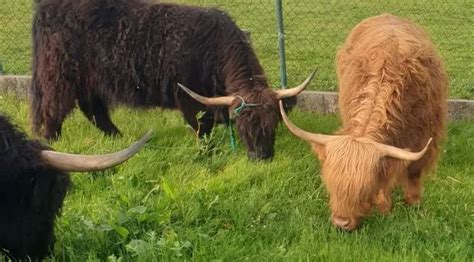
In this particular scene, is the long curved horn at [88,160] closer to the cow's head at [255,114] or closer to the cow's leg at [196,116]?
the cow's head at [255,114]

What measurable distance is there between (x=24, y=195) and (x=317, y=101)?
4.80 meters

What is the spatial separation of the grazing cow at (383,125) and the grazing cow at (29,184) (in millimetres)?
1488

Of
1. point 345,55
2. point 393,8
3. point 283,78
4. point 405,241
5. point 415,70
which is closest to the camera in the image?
point 405,241

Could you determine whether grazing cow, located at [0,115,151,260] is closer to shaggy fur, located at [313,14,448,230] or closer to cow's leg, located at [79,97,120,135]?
shaggy fur, located at [313,14,448,230]

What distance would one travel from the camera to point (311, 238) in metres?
4.41

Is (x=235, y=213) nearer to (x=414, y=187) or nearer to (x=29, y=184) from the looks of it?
(x=414, y=187)

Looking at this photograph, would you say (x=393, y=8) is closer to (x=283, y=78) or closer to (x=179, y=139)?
(x=283, y=78)

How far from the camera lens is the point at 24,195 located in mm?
3539

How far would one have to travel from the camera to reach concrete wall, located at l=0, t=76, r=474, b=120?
7414mm

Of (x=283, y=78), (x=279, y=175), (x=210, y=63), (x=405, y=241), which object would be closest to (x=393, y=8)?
(x=283, y=78)

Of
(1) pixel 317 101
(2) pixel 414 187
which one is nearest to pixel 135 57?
(1) pixel 317 101

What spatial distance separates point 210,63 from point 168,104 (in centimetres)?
60

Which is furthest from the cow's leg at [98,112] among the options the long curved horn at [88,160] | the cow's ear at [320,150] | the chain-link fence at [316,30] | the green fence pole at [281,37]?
the long curved horn at [88,160]

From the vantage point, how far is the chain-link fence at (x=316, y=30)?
9.51 meters
